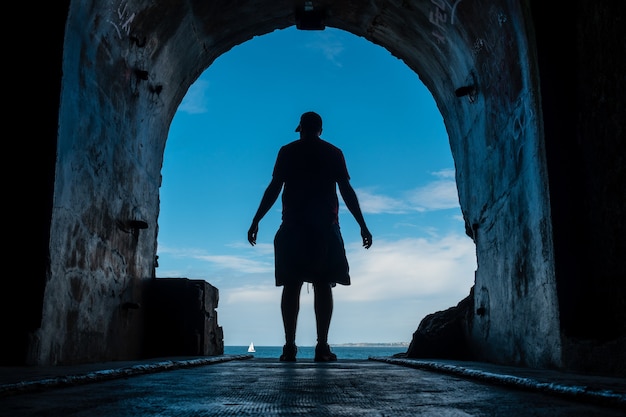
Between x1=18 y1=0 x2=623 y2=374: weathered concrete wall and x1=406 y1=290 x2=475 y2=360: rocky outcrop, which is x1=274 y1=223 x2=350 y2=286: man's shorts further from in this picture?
x1=18 y1=0 x2=623 y2=374: weathered concrete wall

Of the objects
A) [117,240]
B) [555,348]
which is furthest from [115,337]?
[555,348]

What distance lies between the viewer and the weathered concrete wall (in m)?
3.82

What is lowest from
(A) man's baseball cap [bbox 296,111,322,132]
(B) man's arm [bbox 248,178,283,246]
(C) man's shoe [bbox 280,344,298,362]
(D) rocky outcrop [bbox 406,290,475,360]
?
(C) man's shoe [bbox 280,344,298,362]

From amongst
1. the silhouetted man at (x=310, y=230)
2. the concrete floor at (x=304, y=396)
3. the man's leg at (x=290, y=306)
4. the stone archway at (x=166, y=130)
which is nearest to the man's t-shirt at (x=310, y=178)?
the silhouetted man at (x=310, y=230)

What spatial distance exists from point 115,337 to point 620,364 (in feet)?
11.4

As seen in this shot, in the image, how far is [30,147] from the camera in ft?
12.0

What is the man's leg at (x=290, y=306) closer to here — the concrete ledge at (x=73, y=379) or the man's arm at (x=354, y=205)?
the man's arm at (x=354, y=205)

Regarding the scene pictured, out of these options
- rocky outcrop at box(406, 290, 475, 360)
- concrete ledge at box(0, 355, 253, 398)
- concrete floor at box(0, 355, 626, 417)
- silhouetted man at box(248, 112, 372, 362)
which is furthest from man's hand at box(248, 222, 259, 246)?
concrete floor at box(0, 355, 626, 417)

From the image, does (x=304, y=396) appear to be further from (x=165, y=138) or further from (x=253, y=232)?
(x=165, y=138)

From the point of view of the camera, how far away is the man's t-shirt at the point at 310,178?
5.70m

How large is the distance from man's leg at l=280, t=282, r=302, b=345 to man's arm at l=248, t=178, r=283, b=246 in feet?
2.05

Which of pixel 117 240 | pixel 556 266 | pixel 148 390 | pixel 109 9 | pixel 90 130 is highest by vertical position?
pixel 109 9

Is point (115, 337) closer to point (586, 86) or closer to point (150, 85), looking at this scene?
point (150, 85)

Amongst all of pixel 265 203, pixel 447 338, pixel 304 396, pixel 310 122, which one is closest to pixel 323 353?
pixel 447 338
